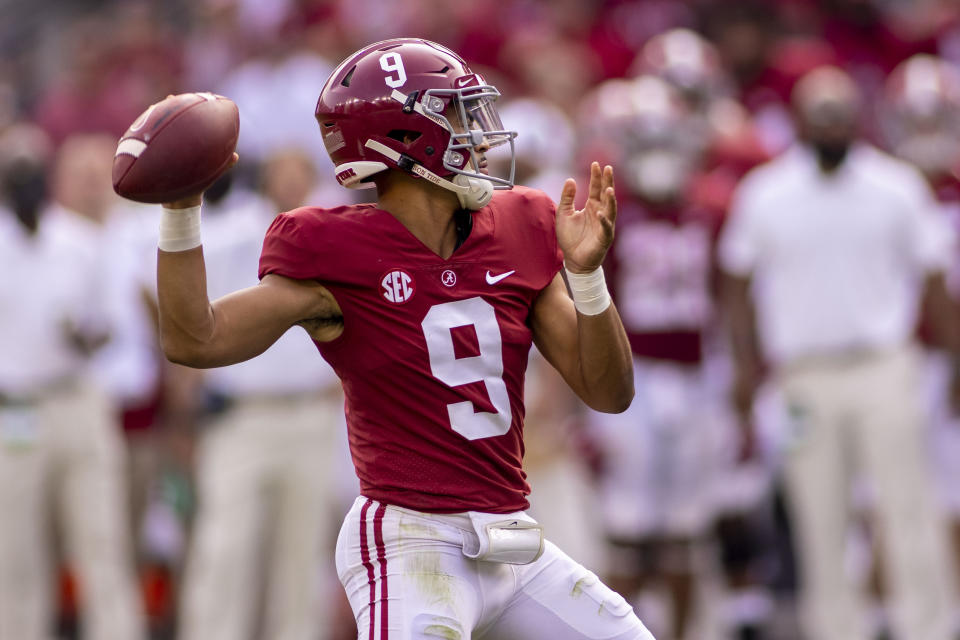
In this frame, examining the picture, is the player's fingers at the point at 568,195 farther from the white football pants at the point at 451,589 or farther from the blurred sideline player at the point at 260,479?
the blurred sideline player at the point at 260,479

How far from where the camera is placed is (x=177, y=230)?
3.23 metres

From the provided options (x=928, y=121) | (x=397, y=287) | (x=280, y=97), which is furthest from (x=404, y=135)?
(x=280, y=97)

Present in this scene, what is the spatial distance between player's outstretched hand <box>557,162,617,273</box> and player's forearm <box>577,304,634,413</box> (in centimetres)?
13

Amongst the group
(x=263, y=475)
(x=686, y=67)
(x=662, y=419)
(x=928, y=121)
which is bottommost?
(x=662, y=419)

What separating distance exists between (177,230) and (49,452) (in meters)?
3.55

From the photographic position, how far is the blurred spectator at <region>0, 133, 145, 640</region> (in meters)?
6.46

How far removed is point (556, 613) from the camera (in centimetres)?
344

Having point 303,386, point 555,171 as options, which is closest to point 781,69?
point 555,171

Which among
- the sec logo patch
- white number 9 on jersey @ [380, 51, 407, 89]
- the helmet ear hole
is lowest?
the sec logo patch

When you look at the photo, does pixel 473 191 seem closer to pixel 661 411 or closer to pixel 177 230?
Answer: pixel 177 230

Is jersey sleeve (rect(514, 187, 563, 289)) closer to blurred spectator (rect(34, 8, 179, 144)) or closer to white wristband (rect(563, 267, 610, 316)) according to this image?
white wristband (rect(563, 267, 610, 316))

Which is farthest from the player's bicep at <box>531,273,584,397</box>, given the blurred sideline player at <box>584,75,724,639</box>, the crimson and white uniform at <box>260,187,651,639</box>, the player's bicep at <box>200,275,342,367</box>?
the blurred sideline player at <box>584,75,724,639</box>

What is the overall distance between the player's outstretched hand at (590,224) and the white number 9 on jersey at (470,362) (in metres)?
0.22

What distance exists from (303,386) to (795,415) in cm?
199
